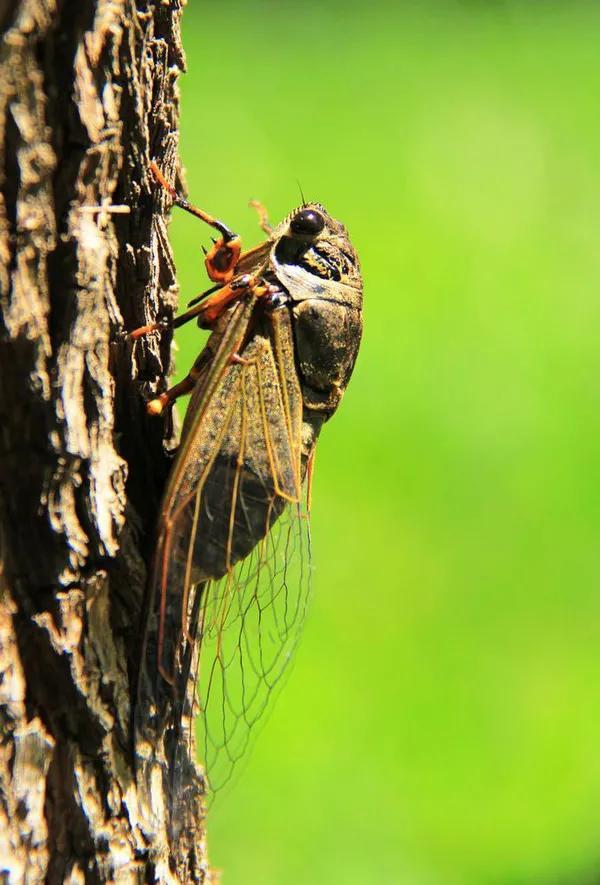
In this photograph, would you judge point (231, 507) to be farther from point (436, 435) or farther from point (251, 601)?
point (436, 435)

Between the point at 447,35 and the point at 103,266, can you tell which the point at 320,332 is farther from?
the point at 447,35

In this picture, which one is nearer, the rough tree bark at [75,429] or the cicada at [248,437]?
the rough tree bark at [75,429]

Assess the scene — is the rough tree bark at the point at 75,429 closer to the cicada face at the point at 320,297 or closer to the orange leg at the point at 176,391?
the orange leg at the point at 176,391

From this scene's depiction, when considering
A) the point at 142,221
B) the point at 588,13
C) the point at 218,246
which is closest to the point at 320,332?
the point at 218,246

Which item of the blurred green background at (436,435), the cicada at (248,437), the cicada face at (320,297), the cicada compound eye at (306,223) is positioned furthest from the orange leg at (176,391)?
the blurred green background at (436,435)

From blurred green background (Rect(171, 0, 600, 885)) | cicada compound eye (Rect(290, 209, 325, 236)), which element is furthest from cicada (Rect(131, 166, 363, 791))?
blurred green background (Rect(171, 0, 600, 885))

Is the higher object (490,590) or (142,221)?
(490,590)
